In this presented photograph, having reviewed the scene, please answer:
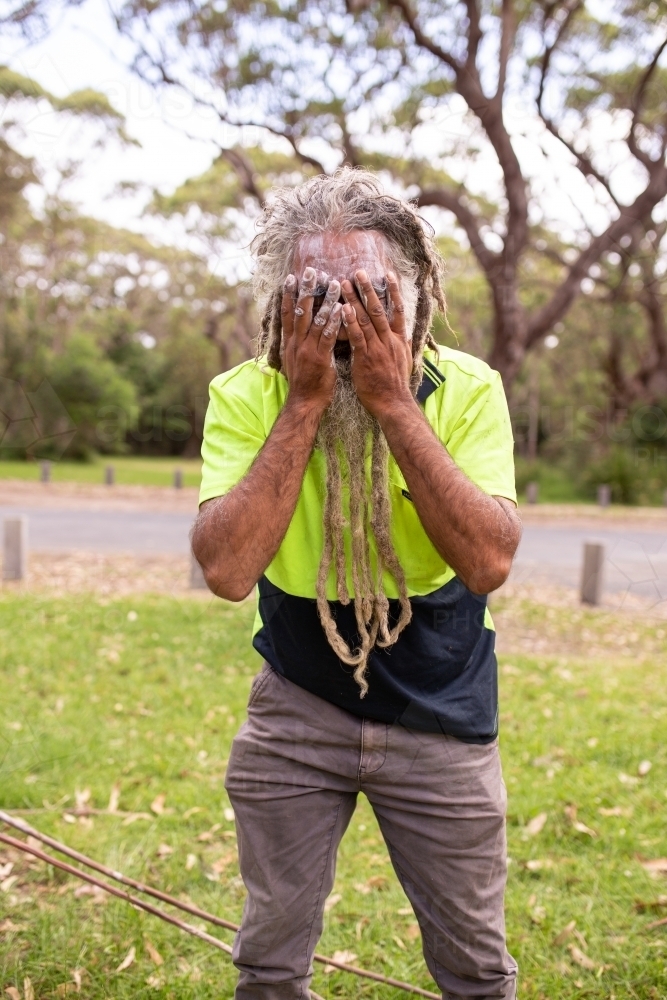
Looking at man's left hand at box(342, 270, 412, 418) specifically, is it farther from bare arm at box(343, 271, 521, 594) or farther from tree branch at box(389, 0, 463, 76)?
tree branch at box(389, 0, 463, 76)

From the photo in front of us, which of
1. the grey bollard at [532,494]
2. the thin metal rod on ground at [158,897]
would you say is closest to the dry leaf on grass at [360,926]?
the thin metal rod on ground at [158,897]

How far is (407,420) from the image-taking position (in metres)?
1.49

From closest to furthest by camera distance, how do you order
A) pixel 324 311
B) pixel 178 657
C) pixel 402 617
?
pixel 324 311 < pixel 402 617 < pixel 178 657

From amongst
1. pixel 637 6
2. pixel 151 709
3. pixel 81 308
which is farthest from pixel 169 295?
pixel 151 709

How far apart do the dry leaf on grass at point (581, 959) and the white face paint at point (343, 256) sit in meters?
2.21

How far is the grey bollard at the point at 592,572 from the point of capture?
7.75 meters

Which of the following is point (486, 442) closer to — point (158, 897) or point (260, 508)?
point (260, 508)

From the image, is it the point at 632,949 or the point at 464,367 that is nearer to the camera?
the point at 464,367

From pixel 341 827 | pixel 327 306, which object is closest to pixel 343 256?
pixel 327 306

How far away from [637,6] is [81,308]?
58.2ft

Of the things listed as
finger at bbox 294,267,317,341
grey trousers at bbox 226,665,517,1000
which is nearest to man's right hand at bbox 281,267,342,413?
finger at bbox 294,267,317,341

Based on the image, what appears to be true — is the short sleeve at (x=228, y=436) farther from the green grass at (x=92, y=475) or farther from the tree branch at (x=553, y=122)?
the green grass at (x=92, y=475)

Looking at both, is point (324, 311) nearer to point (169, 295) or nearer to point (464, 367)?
point (464, 367)

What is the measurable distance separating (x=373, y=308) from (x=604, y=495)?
17.9m
